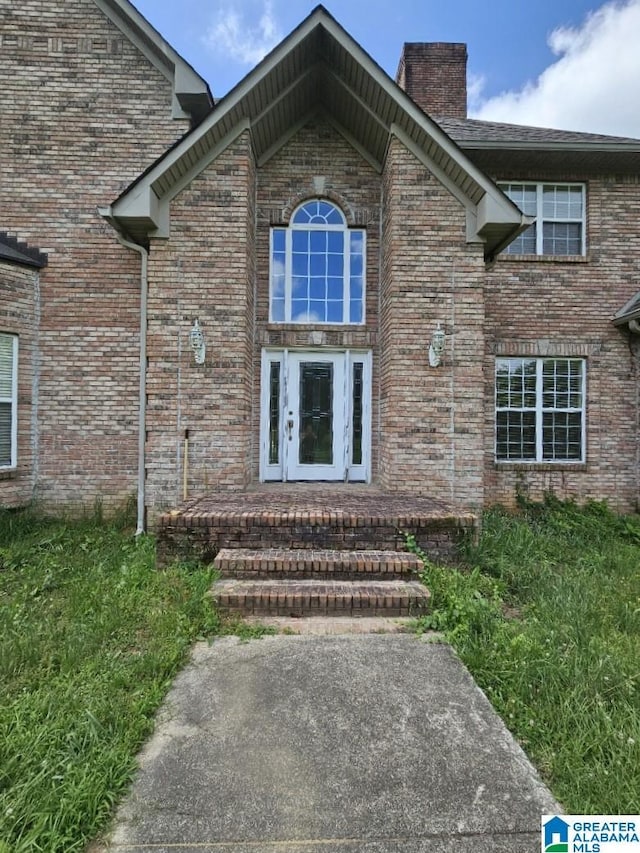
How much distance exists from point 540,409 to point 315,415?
413cm

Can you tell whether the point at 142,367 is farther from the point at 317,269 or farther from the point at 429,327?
the point at 429,327

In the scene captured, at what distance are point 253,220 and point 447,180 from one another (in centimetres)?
284

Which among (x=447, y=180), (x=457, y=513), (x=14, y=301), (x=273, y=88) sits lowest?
(x=457, y=513)

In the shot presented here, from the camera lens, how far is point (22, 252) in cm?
695

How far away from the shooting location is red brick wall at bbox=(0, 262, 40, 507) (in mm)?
6738

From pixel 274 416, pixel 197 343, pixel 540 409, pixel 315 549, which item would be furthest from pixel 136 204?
pixel 540 409

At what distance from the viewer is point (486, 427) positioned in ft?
26.6

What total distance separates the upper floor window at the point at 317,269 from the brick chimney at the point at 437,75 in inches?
236

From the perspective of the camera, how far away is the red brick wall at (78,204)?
7.06 m

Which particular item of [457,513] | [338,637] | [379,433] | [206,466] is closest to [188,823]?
[338,637]

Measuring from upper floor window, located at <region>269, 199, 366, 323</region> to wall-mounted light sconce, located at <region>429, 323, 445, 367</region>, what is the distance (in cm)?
154

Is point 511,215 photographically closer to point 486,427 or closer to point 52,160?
point 486,427

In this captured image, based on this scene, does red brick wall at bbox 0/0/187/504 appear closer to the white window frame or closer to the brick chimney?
the white window frame

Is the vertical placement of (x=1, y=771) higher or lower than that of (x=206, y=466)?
lower
